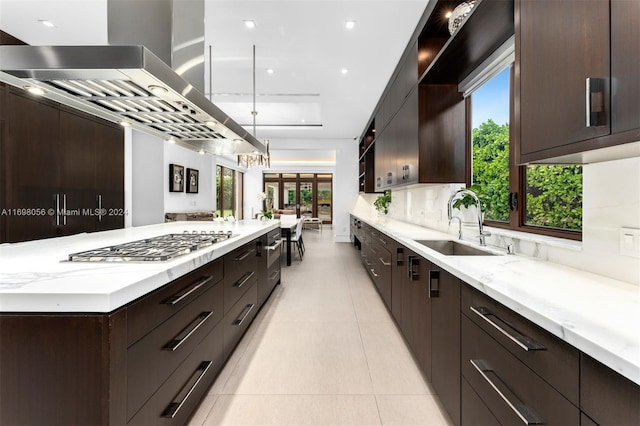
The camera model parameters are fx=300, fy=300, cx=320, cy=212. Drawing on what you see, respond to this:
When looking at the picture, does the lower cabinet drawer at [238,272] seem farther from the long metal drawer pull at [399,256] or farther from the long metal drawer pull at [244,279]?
the long metal drawer pull at [399,256]

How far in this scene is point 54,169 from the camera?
138 inches

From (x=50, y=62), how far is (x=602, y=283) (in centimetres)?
240

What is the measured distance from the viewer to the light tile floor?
168cm

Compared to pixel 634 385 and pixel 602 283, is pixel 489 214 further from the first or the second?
pixel 634 385

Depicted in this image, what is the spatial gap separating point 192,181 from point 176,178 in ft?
2.69

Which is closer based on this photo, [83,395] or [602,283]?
[83,395]

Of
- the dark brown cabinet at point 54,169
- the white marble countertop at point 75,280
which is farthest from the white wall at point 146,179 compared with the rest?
the white marble countertop at point 75,280

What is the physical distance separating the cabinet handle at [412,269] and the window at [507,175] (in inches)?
25.8

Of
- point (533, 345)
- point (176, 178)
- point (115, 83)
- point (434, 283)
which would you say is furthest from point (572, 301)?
point (176, 178)

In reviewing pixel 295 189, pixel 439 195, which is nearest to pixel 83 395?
pixel 439 195

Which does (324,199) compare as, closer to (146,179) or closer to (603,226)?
(146,179)

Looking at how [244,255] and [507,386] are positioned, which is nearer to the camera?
[507,386]

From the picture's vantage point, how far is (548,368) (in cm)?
84

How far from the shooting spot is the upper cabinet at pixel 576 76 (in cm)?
84
